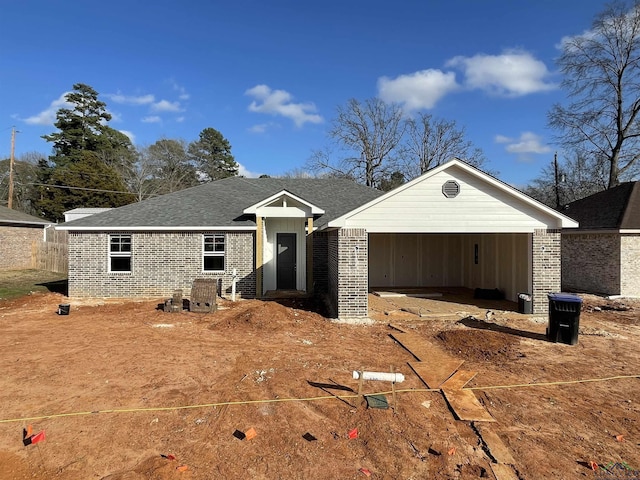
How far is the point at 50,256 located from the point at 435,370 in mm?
25099

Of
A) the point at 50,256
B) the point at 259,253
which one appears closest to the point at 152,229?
the point at 259,253

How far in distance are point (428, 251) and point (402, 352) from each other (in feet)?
33.9

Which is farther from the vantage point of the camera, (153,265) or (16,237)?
(16,237)

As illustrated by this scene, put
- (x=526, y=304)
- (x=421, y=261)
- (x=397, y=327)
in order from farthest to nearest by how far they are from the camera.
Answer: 1. (x=421, y=261)
2. (x=526, y=304)
3. (x=397, y=327)

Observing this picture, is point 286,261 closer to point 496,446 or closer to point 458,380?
point 458,380

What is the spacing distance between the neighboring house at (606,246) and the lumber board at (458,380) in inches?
480

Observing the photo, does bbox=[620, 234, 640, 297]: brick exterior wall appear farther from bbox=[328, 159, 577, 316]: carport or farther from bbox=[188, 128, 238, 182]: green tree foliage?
bbox=[188, 128, 238, 182]: green tree foliage

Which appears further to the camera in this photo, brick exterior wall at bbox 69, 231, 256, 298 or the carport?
brick exterior wall at bbox 69, 231, 256, 298

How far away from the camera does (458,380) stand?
6090mm

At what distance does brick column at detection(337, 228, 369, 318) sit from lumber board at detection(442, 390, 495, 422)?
192 inches

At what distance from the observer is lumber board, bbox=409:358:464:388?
6.08 m

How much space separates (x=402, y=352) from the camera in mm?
7656

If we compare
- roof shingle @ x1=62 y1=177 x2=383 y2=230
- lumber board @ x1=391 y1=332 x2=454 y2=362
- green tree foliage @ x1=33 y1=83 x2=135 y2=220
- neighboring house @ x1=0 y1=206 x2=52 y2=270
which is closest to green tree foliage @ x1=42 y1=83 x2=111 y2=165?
green tree foliage @ x1=33 y1=83 x2=135 y2=220

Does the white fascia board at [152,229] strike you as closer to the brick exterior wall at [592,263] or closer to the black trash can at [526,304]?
the black trash can at [526,304]
